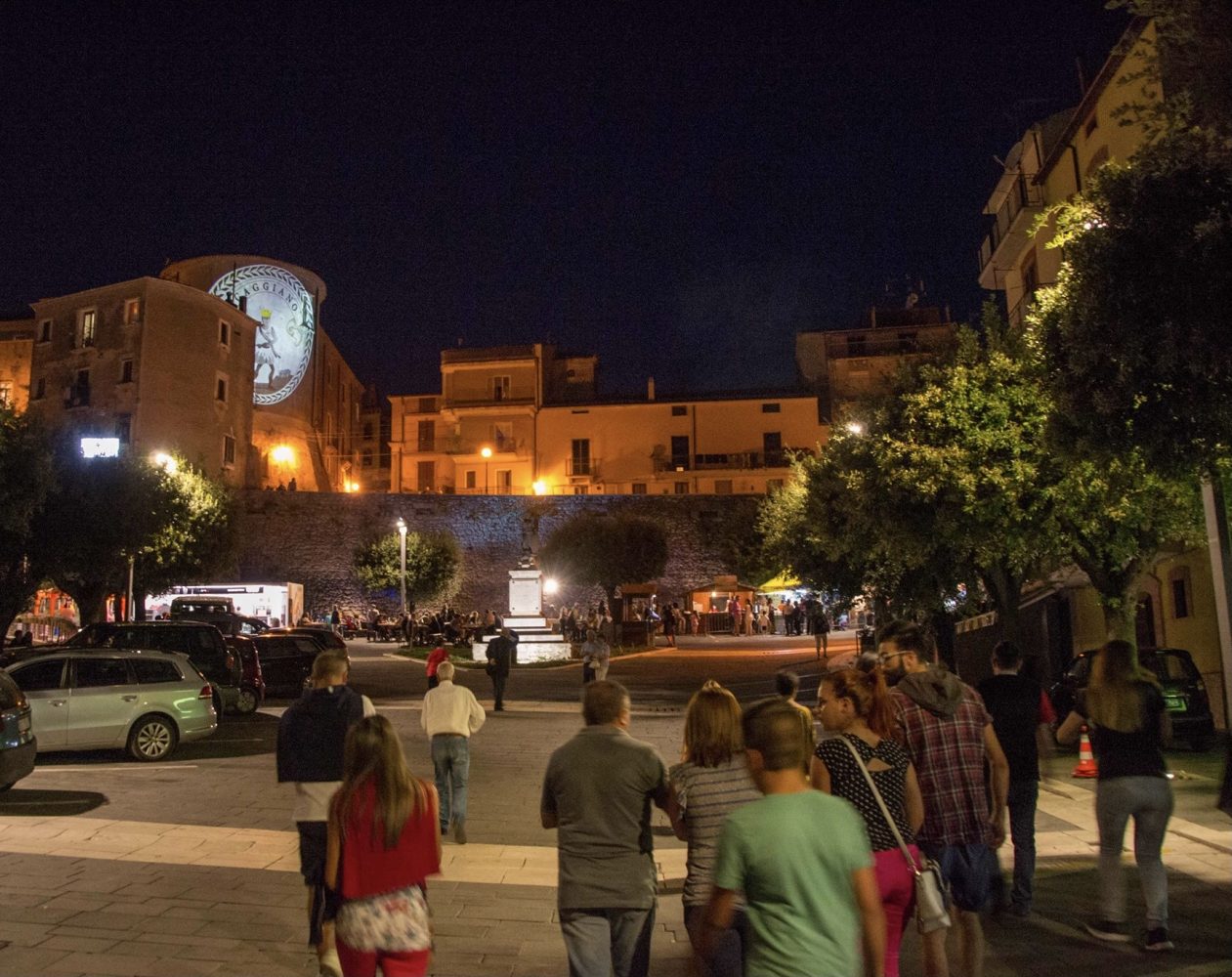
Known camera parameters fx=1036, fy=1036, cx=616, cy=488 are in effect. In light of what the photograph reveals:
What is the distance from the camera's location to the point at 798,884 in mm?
2992

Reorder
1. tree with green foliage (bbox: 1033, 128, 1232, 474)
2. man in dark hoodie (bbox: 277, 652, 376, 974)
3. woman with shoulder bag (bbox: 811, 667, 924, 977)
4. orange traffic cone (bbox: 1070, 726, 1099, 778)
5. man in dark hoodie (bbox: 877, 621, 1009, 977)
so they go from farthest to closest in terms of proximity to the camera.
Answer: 1. orange traffic cone (bbox: 1070, 726, 1099, 778)
2. tree with green foliage (bbox: 1033, 128, 1232, 474)
3. man in dark hoodie (bbox: 277, 652, 376, 974)
4. man in dark hoodie (bbox: 877, 621, 1009, 977)
5. woman with shoulder bag (bbox: 811, 667, 924, 977)

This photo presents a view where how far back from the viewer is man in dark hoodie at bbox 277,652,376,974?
5.59m

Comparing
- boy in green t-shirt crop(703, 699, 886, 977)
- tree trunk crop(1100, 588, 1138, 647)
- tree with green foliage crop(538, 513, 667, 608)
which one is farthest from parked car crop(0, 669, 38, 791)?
tree with green foliage crop(538, 513, 667, 608)

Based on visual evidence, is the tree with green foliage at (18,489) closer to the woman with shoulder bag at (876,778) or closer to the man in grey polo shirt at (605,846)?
the man in grey polo shirt at (605,846)

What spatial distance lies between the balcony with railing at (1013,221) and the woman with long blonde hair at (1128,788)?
912 inches

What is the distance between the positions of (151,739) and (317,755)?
925 cm

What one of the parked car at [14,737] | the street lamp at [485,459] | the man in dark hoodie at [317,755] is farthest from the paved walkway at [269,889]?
the street lamp at [485,459]

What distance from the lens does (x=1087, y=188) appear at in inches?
380

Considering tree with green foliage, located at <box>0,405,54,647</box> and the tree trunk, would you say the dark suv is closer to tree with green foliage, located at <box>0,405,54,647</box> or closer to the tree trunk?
tree with green foliage, located at <box>0,405,54,647</box>

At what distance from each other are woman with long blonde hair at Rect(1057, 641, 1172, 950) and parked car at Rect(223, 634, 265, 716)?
52.4 ft

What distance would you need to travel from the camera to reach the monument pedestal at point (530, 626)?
3259 cm

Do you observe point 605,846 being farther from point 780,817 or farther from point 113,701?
point 113,701

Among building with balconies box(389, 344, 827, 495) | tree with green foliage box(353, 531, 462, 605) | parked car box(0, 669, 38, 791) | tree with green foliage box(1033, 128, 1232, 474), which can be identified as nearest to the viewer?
tree with green foliage box(1033, 128, 1232, 474)

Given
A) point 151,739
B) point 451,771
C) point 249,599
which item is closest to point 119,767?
point 151,739
